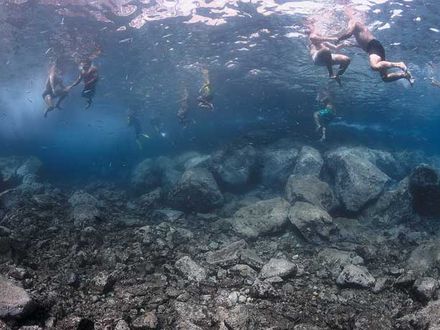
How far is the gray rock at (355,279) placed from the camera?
7172 millimetres

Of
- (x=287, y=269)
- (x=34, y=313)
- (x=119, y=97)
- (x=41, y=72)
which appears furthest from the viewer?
(x=119, y=97)

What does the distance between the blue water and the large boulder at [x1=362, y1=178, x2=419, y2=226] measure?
796cm

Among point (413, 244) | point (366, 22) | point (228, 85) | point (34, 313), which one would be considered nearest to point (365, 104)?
point (228, 85)

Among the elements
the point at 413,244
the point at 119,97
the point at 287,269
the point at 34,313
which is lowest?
the point at 119,97

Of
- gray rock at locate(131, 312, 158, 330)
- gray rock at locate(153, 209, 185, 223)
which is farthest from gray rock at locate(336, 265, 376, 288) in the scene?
gray rock at locate(153, 209, 185, 223)

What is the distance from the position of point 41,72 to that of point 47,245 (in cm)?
2244

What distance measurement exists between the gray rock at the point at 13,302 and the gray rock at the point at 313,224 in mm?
7990

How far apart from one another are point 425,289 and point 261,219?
5810 mm

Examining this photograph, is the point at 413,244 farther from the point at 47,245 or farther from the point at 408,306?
the point at 47,245

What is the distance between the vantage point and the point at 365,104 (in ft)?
90.9

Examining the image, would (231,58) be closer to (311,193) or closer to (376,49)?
(311,193)

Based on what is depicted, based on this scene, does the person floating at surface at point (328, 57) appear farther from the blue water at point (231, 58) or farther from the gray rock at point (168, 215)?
the gray rock at point (168, 215)

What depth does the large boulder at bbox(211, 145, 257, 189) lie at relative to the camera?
18.1 meters

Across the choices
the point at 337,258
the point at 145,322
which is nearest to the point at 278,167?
the point at 337,258
